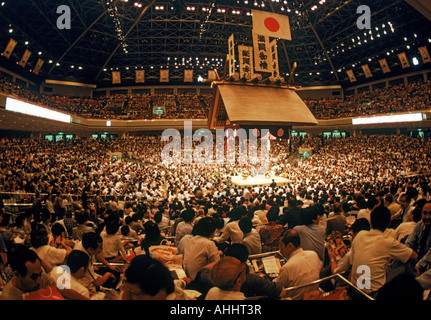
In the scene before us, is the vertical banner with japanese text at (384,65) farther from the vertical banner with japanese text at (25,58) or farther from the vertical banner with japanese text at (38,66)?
the vertical banner with japanese text at (38,66)

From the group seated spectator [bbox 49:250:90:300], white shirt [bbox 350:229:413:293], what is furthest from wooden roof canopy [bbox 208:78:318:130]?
seated spectator [bbox 49:250:90:300]

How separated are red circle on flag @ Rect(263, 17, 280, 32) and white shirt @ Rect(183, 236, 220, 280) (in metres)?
8.55

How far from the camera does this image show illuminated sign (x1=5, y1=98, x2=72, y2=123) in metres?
14.3

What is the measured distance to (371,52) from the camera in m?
23.8

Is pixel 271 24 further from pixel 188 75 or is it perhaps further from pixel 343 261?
pixel 188 75

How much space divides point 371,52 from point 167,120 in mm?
21111

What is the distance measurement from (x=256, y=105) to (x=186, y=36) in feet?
61.4

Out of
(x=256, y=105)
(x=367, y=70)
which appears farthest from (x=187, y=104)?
(x=256, y=105)

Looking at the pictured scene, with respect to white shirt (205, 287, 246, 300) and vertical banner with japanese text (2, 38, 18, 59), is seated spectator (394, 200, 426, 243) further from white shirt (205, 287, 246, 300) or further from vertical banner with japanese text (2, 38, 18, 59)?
vertical banner with japanese text (2, 38, 18, 59)

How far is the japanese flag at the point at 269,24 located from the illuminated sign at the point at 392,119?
15.7 metres

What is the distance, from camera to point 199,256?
107 inches

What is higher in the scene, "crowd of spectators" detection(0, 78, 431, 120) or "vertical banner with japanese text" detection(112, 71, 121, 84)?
"vertical banner with japanese text" detection(112, 71, 121, 84)
